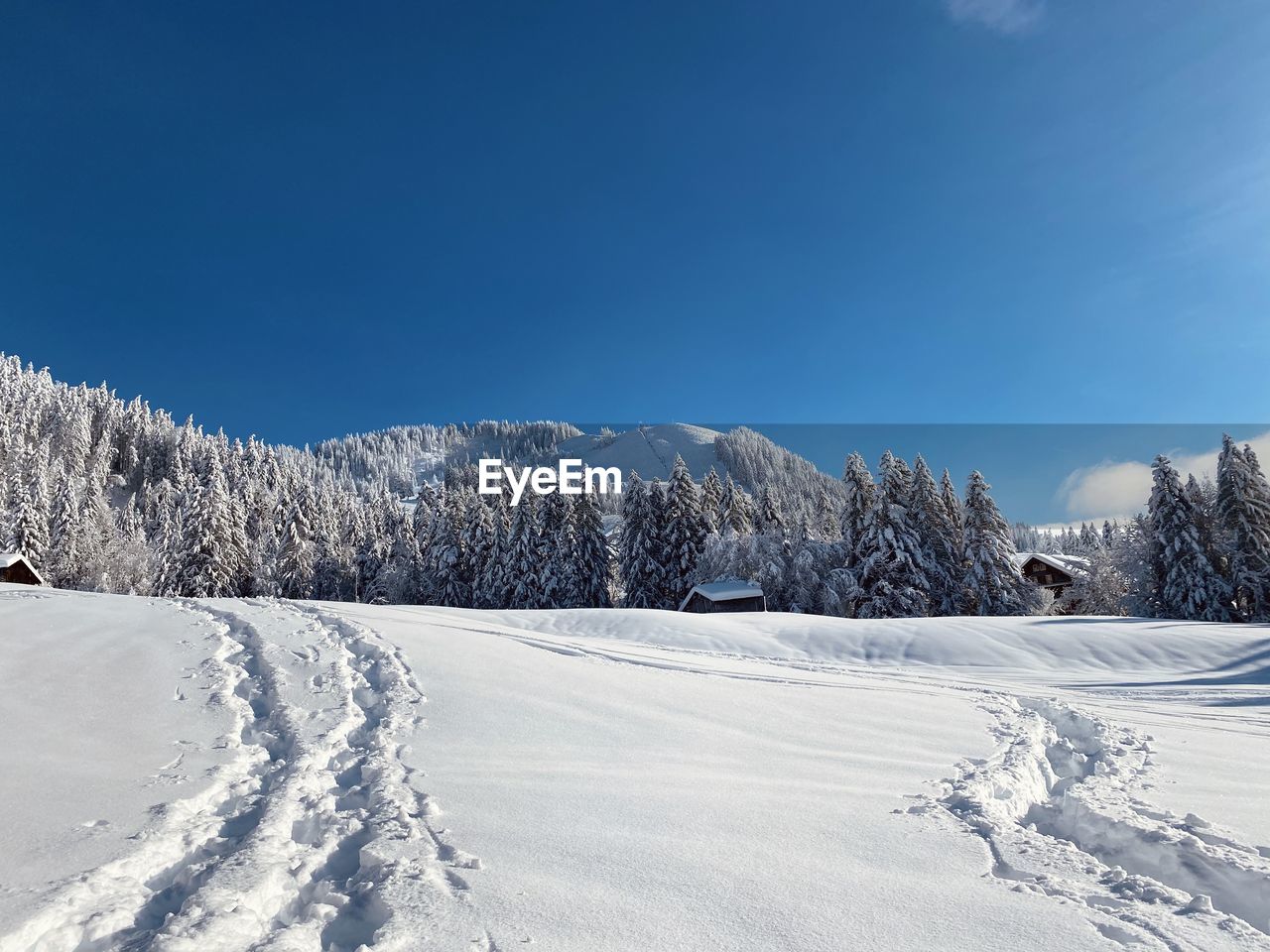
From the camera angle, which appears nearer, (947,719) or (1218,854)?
(1218,854)

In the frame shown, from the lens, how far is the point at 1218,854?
13.2 ft

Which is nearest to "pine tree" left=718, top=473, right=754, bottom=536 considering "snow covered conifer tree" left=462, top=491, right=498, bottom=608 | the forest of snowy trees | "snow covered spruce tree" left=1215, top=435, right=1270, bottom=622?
the forest of snowy trees

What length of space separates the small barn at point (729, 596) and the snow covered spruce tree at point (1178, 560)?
2027cm

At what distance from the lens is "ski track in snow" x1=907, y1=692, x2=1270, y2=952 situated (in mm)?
3242

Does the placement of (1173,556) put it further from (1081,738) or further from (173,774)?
(173,774)

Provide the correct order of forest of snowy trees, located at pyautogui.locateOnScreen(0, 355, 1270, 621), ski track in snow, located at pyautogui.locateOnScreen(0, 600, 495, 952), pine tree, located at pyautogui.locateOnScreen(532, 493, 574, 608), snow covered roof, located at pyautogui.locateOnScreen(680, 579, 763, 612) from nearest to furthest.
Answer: ski track in snow, located at pyautogui.locateOnScreen(0, 600, 495, 952) < forest of snowy trees, located at pyautogui.locateOnScreen(0, 355, 1270, 621) < snow covered roof, located at pyautogui.locateOnScreen(680, 579, 763, 612) < pine tree, located at pyautogui.locateOnScreen(532, 493, 574, 608)

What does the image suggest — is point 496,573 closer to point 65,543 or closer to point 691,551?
point 691,551

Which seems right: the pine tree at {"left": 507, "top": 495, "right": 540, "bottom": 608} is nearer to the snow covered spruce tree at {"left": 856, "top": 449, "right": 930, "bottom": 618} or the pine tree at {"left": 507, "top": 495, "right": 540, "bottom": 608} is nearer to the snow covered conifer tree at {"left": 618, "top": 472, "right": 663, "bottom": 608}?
the snow covered conifer tree at {"left": 618, "top": 472, "right": 663, "bottom": 608}

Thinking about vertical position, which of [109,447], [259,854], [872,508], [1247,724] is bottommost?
[1247,724]

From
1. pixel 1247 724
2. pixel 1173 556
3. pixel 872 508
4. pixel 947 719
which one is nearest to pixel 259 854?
pixel 947 719

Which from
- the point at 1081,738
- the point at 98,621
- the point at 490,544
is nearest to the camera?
the point at 1081,738

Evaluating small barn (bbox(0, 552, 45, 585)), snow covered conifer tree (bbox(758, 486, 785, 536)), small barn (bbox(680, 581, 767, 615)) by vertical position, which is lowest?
small barn (bbox(680, 581, 767, 615))

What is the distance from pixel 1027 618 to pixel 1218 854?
2235 cm

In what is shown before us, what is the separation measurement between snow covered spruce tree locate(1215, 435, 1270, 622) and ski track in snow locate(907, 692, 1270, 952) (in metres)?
33.1
